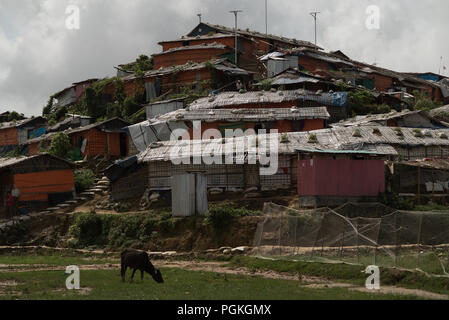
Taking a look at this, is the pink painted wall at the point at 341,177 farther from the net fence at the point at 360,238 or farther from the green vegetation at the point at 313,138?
the green vegetation at the point at 313,138

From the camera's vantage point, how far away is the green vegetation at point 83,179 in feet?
135

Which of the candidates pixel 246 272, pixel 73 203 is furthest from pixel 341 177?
pixel 73 203

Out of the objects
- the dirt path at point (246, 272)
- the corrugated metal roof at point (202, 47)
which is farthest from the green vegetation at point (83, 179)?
Result: the corrugated metal roof at point (202, 47)

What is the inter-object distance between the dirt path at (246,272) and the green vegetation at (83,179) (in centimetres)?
1475

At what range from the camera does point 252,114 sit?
136 feet

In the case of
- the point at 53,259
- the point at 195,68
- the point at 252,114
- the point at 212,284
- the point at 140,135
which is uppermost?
the point at 195,68

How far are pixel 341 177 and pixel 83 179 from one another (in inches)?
747

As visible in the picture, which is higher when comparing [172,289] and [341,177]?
[341,177]

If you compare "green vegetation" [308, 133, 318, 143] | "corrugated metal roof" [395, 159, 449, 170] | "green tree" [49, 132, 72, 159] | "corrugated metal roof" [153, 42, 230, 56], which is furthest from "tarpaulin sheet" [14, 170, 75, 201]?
"corrugated metal roof" [153, 42, 230, 56]

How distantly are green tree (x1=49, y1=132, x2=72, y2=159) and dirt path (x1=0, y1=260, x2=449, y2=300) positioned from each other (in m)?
21.7

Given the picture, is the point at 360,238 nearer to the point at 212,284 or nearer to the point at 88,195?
the point at 212,284

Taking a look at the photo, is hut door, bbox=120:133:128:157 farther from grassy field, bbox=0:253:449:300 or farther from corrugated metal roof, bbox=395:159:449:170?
corrugated metal roof, bbox=395:159:449:170
